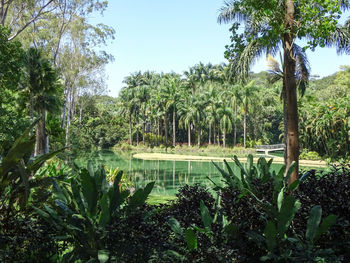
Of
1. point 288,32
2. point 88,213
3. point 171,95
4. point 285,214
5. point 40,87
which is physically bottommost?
point 88,213

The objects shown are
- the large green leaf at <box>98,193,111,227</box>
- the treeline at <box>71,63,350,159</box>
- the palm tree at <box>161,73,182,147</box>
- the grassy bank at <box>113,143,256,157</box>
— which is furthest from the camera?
the palm tree at <box>161,73,182,147</box>

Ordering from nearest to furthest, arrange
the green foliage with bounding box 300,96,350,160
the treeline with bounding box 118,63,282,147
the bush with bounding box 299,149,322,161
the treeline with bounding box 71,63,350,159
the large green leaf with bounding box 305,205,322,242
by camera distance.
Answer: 1. the large green leaf with bounding box 305,205,322,242
2. the green foliage with bounding box 300,96,350,160
3. the bush with bounding box 299,149,322,161
4. the treeline with bounding box 71,63,350,159
5. the treeline with bounding box 118,63,282,147

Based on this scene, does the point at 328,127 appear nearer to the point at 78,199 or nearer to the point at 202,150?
the point at 202,150

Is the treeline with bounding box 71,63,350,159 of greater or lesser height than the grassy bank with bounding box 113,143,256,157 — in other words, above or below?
above

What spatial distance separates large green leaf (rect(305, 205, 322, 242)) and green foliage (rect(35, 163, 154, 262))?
135 centimetres

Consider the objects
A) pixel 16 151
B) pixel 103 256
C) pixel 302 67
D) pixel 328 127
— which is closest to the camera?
pixel 103 256

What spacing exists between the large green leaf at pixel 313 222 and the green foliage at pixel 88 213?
1350 mm

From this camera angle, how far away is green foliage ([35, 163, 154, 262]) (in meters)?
2.80

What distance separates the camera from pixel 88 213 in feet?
9.82

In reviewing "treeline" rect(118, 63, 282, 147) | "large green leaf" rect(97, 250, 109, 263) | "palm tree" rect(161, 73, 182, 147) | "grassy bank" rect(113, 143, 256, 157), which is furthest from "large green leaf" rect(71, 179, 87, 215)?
"palm tree" rect(161, 73, 182, 147)

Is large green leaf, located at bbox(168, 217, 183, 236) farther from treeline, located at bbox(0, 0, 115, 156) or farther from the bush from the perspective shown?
the bush

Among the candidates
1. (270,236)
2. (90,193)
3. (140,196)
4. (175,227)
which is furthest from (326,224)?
(90,193)

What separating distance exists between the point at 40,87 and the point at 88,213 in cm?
1409

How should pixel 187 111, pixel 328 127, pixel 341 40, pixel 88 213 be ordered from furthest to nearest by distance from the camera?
pixel 187 111 < pixel 328 127 < pixel 341 40 < pixel 88 213
